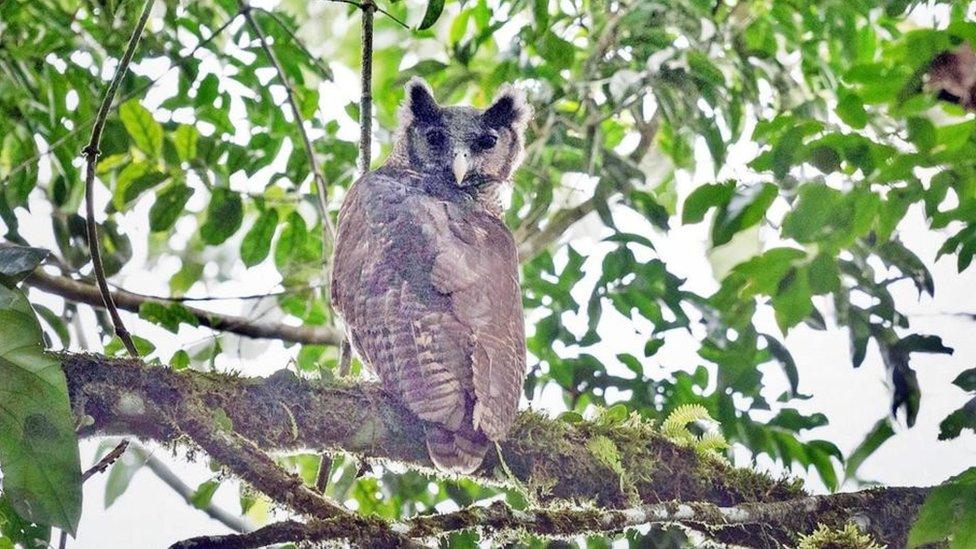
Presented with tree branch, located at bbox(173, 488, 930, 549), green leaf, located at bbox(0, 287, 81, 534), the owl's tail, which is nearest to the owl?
the owl's tail

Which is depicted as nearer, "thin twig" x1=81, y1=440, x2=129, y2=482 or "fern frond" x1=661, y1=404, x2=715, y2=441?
"thin twig" x1=81, y1=440, x2=129, y2=482

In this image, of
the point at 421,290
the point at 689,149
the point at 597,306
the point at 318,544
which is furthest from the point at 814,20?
the point at 318,544

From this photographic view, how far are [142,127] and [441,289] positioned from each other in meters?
1.27

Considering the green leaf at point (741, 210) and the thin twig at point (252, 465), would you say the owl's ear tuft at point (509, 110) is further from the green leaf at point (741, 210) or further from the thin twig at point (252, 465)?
the thin twig at point (252, 465)

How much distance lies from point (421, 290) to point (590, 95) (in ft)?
4.32

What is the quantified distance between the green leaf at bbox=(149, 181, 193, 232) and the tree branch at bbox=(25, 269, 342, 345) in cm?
24

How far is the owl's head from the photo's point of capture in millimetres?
3127

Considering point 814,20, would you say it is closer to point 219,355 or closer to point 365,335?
point 365,335

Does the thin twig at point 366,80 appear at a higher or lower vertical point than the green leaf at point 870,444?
higher

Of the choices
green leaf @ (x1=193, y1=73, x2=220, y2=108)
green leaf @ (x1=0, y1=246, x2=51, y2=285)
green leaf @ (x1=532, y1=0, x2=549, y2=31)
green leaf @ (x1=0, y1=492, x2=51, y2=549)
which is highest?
green leaf @ (x1=193, y1=73, x2=220, y2=108)

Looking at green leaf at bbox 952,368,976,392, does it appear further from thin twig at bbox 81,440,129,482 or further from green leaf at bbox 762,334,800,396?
thin twig at bbox 81,440,129,482

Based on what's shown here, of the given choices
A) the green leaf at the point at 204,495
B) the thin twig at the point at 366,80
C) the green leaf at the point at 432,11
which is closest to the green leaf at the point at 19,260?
the green leaf at the point at 432,11

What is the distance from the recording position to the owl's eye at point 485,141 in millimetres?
3174

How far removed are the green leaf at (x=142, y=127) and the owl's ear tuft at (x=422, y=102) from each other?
2.61ft
